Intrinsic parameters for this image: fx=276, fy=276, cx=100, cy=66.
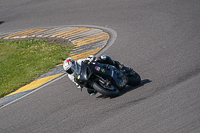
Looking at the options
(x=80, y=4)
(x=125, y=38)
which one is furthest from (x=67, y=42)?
(x=80, y=4)

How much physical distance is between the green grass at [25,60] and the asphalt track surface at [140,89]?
1690mm

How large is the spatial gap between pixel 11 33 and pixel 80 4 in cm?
428

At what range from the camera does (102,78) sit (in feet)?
22.7

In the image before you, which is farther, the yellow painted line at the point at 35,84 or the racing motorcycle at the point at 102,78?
the yellow painted line at the point at 35,84

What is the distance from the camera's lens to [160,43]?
996cm

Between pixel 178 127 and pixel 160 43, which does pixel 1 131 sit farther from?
pixel 160 43

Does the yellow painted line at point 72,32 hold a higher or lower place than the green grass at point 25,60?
higher

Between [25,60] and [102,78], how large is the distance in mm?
6211

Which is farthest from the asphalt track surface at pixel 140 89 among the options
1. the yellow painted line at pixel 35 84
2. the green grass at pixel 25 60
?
the green grass at pixel 25 60

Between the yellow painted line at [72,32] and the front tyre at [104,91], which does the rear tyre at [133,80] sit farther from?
the yellow painted line at [72,32]

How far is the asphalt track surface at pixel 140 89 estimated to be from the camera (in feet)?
18.7

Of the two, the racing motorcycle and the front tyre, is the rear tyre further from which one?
the front tyre

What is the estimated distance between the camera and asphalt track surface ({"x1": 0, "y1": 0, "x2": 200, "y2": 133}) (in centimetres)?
570

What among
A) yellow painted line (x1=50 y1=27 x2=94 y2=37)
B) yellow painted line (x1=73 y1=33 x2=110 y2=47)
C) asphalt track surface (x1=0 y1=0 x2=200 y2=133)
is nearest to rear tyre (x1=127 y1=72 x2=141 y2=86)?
asphalt track surface (x1=0 y1=0 x2=200 y2=133)
